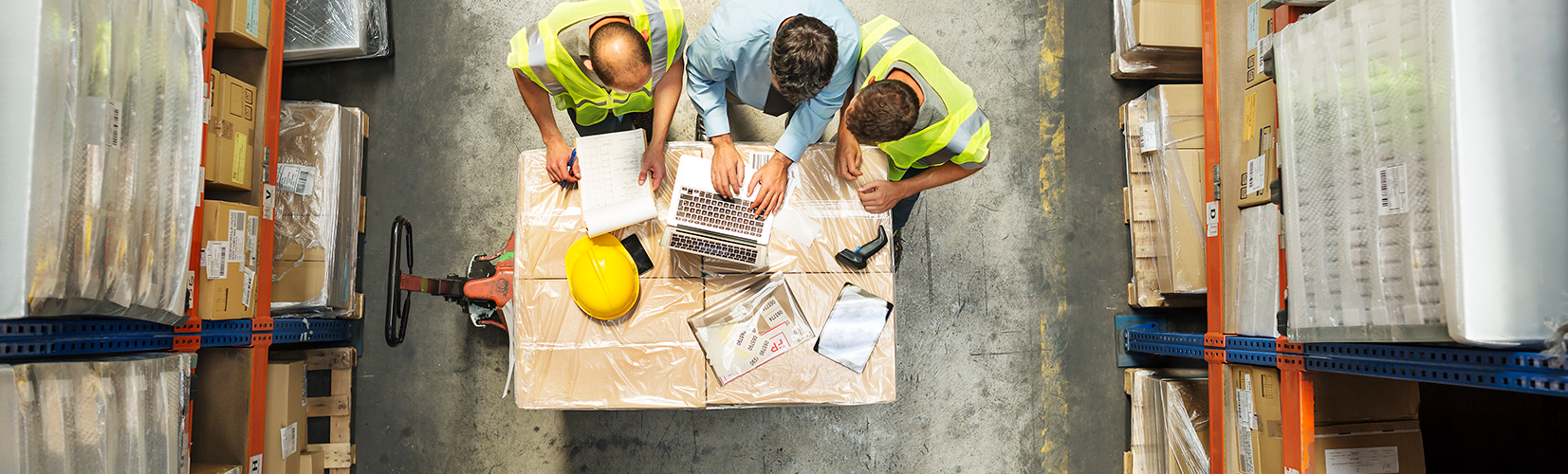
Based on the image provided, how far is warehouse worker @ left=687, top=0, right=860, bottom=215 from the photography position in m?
2.03

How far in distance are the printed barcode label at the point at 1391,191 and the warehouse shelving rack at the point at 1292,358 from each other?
1.29 feet

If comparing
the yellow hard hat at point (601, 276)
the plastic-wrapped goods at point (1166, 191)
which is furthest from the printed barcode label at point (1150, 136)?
the yellow hard hat at point (601, 276)

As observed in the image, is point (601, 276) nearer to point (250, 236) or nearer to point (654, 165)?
point (654, 165)

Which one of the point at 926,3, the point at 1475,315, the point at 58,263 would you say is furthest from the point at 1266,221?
the point at 58,263

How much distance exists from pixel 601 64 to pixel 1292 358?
2.48m

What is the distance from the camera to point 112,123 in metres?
1.91

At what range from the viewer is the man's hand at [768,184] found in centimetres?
240

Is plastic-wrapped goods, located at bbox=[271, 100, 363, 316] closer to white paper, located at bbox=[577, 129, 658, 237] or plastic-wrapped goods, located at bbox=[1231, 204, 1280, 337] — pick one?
white paper, located at bbox=[577, 129, 658, 237]

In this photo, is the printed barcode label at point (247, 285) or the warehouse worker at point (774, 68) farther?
the printed barcode label at point (247, 285)

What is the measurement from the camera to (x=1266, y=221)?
99.8 inches

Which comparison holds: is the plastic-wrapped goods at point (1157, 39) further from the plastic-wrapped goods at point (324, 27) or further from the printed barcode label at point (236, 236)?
the printed barcode label at point (236, 236)

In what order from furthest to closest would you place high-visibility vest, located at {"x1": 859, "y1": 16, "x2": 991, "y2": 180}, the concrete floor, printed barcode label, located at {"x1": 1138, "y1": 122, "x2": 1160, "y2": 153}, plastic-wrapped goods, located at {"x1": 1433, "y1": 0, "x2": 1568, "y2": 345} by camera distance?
the concrete floor
printed barcode label, located at {"x1": 1138, "y1": 122, "x2": 1160, "y2": 153}
high-visibility vest, located at {"x1": 859, "y1": 16, "x2": 991, "y2": 180}
plastic-wrapped goods, located at {"x1": 1433, "y1": 0, "x2": 1568, "y2": 345}

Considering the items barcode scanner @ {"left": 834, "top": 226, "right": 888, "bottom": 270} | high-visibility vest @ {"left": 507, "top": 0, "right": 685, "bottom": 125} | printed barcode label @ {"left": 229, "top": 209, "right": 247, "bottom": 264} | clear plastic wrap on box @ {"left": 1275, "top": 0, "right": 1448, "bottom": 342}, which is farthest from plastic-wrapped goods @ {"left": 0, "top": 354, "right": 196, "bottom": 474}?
clear plastic wrap on box @ {"left": 1275, "top": 0, "right": 1448, "bottom": 342}

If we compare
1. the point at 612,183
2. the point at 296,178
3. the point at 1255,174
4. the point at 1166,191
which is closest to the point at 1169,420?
the point at 1166,191
